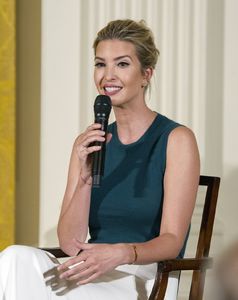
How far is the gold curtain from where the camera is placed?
2.33 meters

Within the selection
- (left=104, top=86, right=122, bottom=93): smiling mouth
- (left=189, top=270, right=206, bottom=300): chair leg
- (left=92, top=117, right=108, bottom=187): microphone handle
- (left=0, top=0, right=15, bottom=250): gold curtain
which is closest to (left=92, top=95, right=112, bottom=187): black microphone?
(left=92, top=117, right=108, bottom=187): microphone handle

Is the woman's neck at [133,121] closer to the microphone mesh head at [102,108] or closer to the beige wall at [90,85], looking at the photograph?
the microphone mesh head at [102,108]

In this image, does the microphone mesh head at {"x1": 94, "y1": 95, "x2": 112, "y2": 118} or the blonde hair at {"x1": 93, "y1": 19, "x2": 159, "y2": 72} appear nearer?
the microphone mesh head at {"x1": 94, "y1": 95, "x2": 112, "y2": 118}

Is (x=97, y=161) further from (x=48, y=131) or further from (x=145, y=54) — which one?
(x=48, y=131)

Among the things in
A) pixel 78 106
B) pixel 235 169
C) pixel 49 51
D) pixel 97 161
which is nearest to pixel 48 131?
pixel 78 106

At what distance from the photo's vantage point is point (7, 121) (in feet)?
7.70

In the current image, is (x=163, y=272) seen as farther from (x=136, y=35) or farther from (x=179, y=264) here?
(x=136, y=35)

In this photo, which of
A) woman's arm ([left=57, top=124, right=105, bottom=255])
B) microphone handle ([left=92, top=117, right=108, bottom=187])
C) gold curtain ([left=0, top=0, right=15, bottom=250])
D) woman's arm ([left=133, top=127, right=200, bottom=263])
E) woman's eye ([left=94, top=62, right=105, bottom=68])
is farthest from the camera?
gold curtain ([left=0, top=0, right=15, bottom=250])

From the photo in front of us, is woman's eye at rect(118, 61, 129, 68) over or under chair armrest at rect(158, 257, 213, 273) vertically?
Result: over

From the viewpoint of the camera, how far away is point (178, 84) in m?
2.41

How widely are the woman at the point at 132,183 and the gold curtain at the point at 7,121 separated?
0.82m

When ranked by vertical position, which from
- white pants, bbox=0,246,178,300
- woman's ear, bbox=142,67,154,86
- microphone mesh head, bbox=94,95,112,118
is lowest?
white pants, bbox=0,246,178,300

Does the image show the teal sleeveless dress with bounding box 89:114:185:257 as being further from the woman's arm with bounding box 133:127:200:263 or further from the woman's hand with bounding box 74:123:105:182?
the woman's hand with bounding box 74:123:105:182

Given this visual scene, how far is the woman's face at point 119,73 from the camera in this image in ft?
4.95
